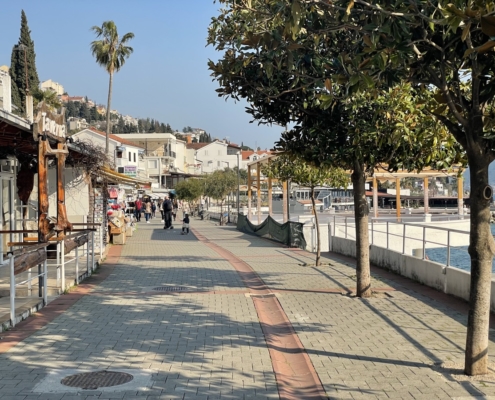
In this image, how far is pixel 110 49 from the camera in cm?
4359

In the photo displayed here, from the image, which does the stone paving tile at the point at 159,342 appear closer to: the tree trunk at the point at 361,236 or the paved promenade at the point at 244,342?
the paved promenade at the point at 244,342

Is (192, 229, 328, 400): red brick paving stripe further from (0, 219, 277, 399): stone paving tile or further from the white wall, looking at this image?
the white wall

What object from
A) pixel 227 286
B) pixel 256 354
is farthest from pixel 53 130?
pixel 256 354

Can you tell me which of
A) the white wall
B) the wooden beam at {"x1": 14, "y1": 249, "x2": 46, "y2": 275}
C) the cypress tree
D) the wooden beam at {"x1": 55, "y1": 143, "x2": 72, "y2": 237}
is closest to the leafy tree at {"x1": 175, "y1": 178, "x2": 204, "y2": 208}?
the cypress tree

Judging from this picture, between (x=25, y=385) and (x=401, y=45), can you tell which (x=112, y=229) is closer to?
(x=25, y=385)

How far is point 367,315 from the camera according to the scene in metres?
10.1

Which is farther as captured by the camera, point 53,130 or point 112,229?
point 112,229

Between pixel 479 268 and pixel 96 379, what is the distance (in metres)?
4.13

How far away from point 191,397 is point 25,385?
5.59ft

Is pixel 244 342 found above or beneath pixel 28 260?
beneath

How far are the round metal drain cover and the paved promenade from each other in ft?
0.13

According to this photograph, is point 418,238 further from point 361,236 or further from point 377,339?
point 377,339

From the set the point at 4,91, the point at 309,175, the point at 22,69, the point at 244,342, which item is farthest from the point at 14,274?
the point at 22,69

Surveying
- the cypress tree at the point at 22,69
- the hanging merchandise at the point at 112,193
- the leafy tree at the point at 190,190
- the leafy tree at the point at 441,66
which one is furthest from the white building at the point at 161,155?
the leafy tree at the point at 441,66
